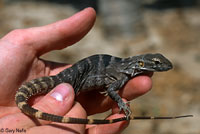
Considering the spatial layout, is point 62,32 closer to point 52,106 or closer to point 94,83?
point 94,83

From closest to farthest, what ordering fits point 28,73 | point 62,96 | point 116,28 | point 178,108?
1. point 62,96
2. point 28,73
3. point 178,108
4. point 116,28

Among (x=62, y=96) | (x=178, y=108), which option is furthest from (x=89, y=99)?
(x=178, y=108)

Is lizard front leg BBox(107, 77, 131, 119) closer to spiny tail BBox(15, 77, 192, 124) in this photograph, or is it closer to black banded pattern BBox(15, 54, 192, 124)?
black banded pattern BBox(15, 54, 192, 124)

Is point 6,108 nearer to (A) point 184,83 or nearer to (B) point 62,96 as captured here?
(B) point 62,96

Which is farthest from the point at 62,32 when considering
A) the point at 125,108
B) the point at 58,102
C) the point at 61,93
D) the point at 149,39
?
the point at 149,39

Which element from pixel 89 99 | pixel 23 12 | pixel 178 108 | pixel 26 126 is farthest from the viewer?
pixel 23 12

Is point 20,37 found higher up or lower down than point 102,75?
higher up

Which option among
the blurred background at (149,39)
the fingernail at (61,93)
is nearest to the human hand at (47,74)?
the fingernail at (61,93)

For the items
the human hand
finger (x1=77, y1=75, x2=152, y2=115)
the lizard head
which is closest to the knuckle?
the human hand
